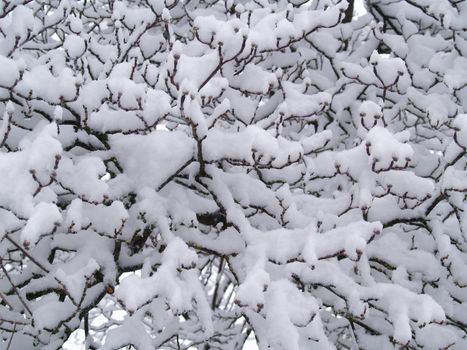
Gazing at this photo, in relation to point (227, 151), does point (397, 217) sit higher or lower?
lower

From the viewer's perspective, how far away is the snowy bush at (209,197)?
228 cm

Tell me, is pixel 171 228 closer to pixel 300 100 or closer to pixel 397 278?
pixel 300 100

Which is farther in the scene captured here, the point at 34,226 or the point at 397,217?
the point at 397,217

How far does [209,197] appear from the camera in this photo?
3.24 m

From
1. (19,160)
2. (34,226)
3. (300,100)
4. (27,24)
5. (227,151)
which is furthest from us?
(300,100)

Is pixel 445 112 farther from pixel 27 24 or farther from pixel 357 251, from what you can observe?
pixel 27 24

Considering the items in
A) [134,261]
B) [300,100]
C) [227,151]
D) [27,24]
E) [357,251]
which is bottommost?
[357,251]

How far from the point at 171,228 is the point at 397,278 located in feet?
3.93

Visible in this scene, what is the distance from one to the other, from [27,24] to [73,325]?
1645mm

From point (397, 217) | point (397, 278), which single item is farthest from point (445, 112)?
point (397, 278)

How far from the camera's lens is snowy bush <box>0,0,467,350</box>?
2277mm

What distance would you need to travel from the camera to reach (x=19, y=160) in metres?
2.13

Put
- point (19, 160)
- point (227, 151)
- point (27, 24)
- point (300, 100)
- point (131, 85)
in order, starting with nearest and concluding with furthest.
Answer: point (19, 160)
point (131, 85)
point (227, 151)
point (27, 24)
point (300, 100)

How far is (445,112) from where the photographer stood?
334 cm
